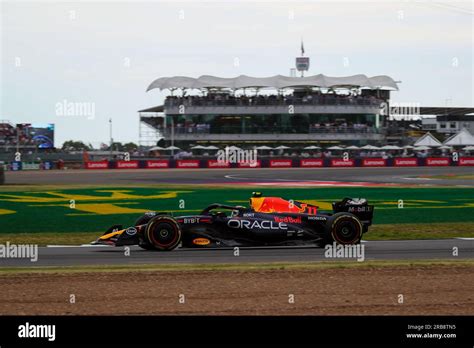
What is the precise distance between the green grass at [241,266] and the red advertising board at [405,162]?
57583 mm

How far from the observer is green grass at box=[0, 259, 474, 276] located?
13719mm

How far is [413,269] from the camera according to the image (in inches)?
535

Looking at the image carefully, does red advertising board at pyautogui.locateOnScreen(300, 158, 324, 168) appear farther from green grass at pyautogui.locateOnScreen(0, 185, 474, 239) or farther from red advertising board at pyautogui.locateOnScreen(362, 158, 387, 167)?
green grass at pyautogui.locateOnScreen(0, 185, 474, 239)

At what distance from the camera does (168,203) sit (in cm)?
2869

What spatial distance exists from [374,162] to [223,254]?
185ft

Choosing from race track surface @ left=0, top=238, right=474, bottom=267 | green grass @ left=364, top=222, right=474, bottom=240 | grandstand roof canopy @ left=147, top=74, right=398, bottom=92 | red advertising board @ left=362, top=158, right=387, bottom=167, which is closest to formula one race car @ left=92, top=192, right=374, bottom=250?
race track surface @ left=0, top=238, right=474, bottom=267

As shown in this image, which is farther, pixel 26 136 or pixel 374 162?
pixel 26 136

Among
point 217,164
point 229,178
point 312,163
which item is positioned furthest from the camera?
point 312,163

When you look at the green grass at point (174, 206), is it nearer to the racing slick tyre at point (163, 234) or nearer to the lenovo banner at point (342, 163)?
the racing slick tyre at point (163, 234)

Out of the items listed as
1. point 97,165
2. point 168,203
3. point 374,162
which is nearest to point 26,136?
point 97,165

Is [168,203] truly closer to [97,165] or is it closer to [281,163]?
[97,165]

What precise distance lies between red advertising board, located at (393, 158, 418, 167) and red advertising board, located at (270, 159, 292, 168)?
9026mm
